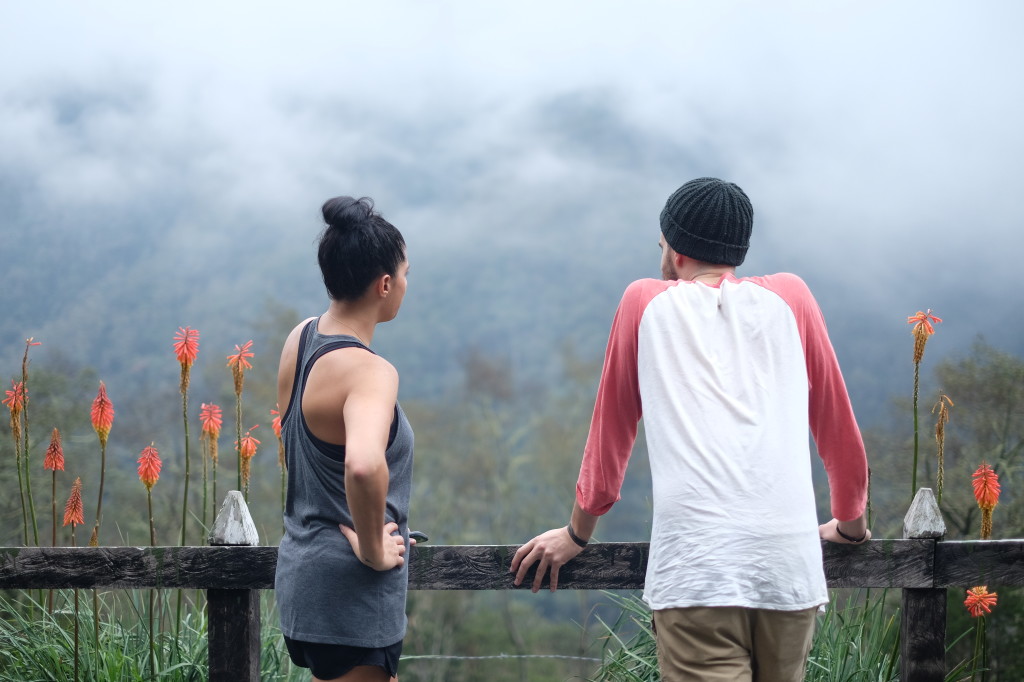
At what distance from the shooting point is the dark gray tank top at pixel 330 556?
4.74ft

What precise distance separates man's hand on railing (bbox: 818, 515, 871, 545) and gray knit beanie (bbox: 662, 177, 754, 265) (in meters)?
0.69

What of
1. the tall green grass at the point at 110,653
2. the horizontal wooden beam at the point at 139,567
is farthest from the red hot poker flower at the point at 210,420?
the horizontal wooden beam at the point at 139,567

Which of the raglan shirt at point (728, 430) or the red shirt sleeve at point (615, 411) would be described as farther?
the red shirt sleeve at point (615, 411)

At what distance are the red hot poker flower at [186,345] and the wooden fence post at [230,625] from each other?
0.68 m

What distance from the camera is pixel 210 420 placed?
2816mm

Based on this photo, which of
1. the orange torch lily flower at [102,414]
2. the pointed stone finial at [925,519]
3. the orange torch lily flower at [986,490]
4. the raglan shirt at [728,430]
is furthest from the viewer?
the orange torch lily flower at [102,414]

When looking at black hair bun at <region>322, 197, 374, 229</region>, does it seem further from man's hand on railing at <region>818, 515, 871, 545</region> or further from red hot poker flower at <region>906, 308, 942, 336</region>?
red hot poker flower at <region>906, 308, 942, 336</region>

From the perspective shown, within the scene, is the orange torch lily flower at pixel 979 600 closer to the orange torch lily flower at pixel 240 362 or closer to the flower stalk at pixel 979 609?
the flower stalk at pixel 979 609

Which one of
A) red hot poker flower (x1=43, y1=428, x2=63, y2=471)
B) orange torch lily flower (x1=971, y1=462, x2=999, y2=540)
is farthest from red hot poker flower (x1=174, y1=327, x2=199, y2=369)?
orange torch lily flower (x1=971, y1=462, x2=999, y2=540)

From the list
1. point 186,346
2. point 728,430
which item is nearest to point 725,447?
point 728,430

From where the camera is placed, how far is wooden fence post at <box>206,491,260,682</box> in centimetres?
203

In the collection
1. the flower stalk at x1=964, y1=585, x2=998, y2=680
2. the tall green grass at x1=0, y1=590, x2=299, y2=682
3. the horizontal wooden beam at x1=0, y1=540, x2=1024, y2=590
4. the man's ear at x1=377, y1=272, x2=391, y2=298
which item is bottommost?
the tall green grass at x1=0, y1=590, x2=299, y2=682

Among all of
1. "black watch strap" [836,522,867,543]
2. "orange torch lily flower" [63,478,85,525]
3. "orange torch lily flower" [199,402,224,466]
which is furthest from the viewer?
"orange torch lily flower" [199,402,224,466]

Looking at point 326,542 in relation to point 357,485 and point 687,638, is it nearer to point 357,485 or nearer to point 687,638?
point 357,485
